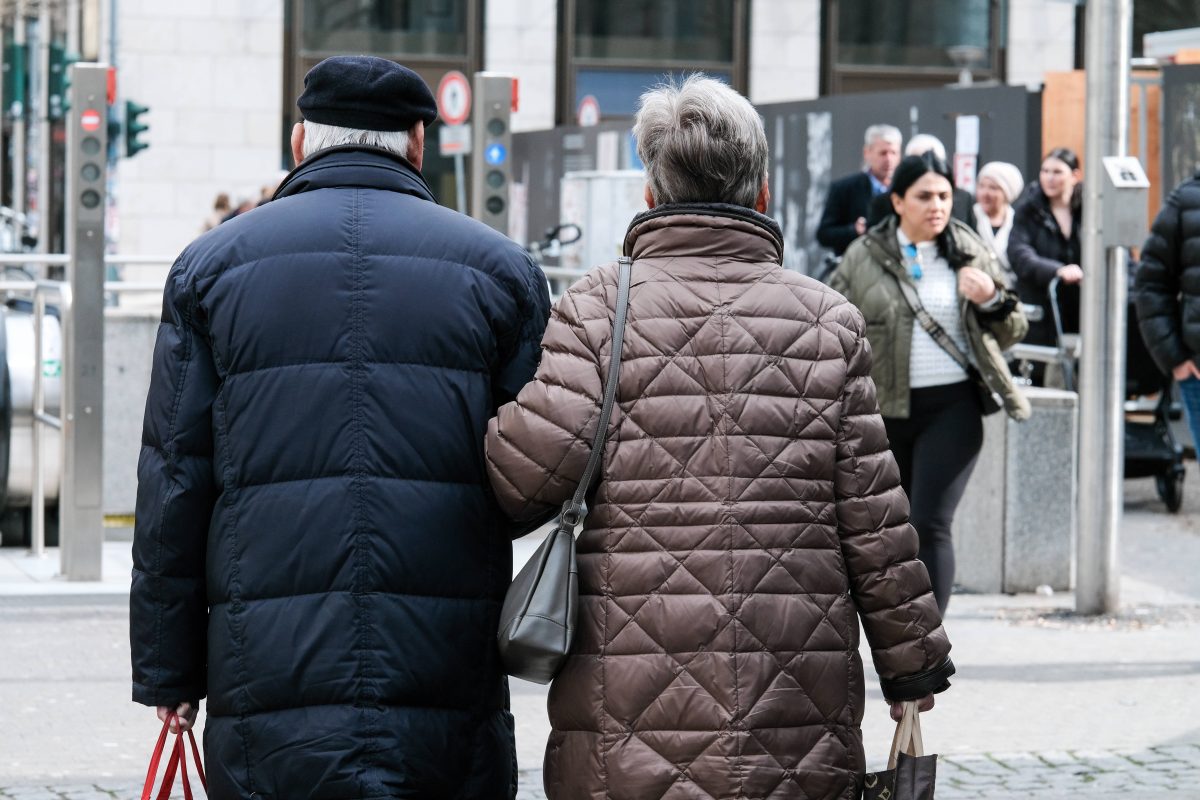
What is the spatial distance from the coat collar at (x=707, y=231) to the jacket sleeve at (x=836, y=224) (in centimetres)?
981

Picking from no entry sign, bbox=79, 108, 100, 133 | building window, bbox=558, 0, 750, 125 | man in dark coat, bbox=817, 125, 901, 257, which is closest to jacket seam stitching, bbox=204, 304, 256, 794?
no entry sign, bbox=79, 108, 100, 133

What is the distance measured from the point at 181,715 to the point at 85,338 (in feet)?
18.5

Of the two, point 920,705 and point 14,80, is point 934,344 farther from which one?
point 14,80

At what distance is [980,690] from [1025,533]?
211 centimetres

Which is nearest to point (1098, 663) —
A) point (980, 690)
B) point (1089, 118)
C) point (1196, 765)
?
point (980, 690)

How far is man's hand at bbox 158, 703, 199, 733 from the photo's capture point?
3.46m

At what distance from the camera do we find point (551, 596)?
3.25 meters

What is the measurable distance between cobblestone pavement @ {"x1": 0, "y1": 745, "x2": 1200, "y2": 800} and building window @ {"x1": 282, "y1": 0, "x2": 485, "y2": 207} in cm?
2389

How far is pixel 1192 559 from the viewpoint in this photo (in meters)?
10.2

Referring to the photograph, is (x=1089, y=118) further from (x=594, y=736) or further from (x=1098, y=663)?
(x=594, y=736)

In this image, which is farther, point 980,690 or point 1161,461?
point 1161,461

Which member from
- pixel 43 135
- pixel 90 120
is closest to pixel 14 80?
pixel 43 135

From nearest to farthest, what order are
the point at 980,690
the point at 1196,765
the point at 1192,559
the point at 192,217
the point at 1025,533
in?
the point at 1196,765 < the point at 980,690 < the point at 1025,533 < the point at 1192,559 < the point at 192,217

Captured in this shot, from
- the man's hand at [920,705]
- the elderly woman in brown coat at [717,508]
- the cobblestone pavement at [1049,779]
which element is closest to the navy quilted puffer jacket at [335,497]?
the elderly woman in brown coat at [717,508]
